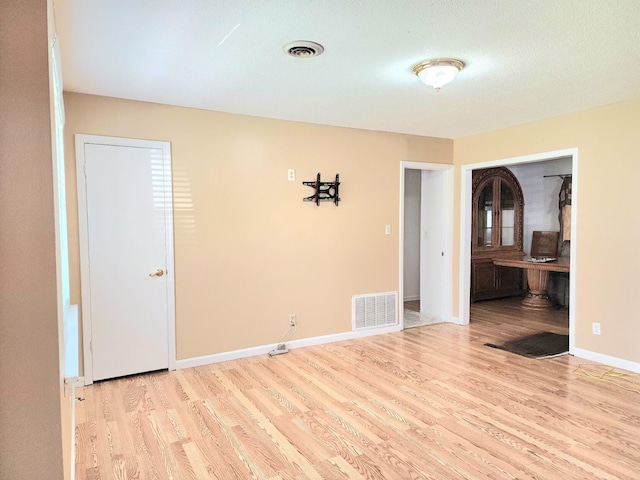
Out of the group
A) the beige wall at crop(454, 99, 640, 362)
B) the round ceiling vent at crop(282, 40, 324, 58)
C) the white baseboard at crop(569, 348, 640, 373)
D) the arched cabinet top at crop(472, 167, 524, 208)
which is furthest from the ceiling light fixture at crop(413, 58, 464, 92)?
the arched cabinet top at crop(472, 167, 524, 208)

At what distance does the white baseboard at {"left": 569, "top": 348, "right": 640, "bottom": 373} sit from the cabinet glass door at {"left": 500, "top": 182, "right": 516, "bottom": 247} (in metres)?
2.99

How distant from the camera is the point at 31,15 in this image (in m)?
1.08

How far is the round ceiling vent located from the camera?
94.5 inches

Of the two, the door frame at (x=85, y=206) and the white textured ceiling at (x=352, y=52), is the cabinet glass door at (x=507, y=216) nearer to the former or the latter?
the white textured ceiling at (x=352, y=52)

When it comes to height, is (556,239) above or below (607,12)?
below

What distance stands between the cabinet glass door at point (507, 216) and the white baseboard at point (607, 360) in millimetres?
2985

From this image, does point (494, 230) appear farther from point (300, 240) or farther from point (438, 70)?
point (438, 70)

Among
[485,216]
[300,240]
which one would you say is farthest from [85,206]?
[485,216]

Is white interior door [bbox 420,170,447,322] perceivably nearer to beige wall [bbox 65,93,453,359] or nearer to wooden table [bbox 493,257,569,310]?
beige wall [bbox 65,93,453,359]

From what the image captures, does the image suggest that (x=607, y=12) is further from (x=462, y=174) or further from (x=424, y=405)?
(x=462, y=174)

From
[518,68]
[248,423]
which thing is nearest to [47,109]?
[248,423]

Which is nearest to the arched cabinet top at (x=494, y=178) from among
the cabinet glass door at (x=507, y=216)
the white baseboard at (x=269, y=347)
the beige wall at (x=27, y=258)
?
the cabinet glass door at (x=507, y=216)

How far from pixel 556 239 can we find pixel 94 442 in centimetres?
662

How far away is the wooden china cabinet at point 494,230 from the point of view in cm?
652
